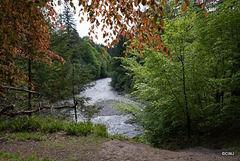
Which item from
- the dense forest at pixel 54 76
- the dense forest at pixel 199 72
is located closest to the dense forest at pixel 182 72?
the dense forest at pixel 199 72

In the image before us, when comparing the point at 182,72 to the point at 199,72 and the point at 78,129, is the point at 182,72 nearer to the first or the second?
the point at 199,72

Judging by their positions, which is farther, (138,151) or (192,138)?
(192,138)

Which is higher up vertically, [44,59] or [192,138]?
[44,59]

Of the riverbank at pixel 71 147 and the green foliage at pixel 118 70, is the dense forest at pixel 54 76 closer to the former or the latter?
the riverbank at pixel 71 147

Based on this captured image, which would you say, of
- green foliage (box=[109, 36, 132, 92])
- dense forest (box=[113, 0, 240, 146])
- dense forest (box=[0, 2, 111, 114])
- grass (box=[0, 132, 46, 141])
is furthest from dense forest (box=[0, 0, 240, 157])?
green foliage (box=[109, 36, 132, 92])

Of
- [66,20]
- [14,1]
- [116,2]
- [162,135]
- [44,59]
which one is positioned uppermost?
[66,20]

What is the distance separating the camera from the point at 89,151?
A: 3.85 meters

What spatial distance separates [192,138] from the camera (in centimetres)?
570

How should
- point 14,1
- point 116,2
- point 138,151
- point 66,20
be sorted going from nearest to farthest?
1. point 116,2
2. point 14,1
3. point 138,151
4. point 66,20

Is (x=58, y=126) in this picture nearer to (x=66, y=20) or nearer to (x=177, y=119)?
(x=177, y=119)

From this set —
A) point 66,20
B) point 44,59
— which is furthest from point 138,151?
point 66,20

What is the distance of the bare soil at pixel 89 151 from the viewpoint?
3532mm

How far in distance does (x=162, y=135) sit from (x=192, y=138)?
1.13 m

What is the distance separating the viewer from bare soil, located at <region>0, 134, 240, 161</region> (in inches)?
139
